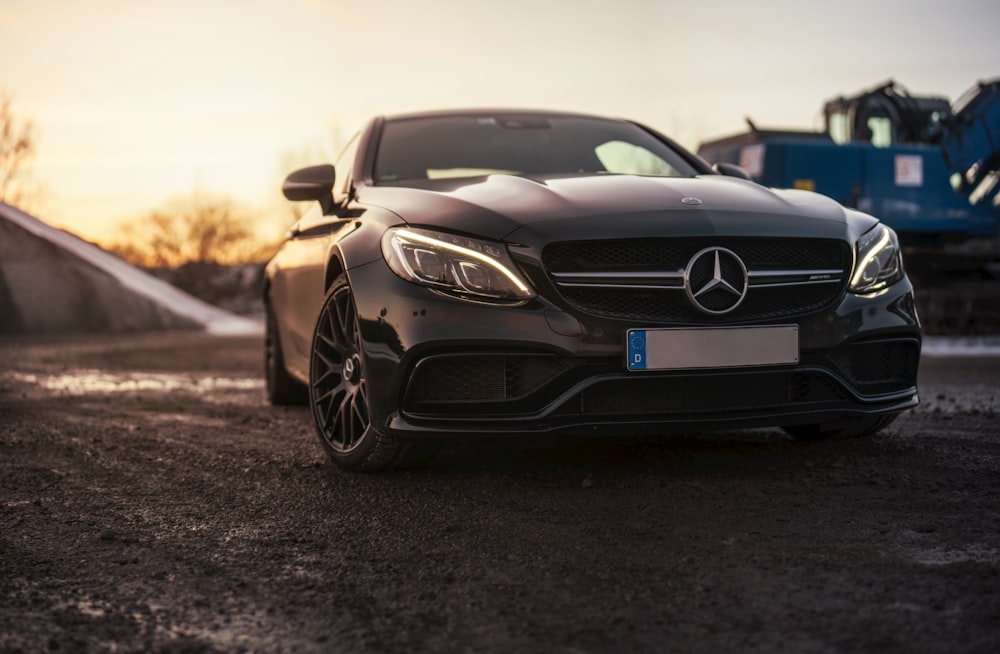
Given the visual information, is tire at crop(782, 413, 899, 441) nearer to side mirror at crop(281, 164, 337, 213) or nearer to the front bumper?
the front bumper

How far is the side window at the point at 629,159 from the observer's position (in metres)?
5.36

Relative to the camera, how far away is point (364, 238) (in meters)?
4.27

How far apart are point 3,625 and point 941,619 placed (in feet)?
6.60

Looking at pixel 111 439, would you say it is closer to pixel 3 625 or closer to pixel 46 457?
pixel 46 457

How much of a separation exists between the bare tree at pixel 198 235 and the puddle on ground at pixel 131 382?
32.1m

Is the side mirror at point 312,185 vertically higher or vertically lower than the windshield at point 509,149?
lower

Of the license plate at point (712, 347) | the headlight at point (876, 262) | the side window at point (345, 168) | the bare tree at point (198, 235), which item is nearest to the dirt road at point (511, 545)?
the license plate at point (712, 347)

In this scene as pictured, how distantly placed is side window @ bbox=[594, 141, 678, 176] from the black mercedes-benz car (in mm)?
799

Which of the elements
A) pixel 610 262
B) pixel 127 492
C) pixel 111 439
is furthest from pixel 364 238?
pixel 111 439

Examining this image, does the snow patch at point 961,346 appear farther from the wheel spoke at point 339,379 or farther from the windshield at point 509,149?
the wheel spoke at point 339,379

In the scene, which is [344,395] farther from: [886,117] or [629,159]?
[886,117]

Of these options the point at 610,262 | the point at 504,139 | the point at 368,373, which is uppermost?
the point at 504,139

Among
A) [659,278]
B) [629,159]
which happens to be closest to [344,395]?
[659,278]

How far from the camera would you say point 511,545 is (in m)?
3.22
